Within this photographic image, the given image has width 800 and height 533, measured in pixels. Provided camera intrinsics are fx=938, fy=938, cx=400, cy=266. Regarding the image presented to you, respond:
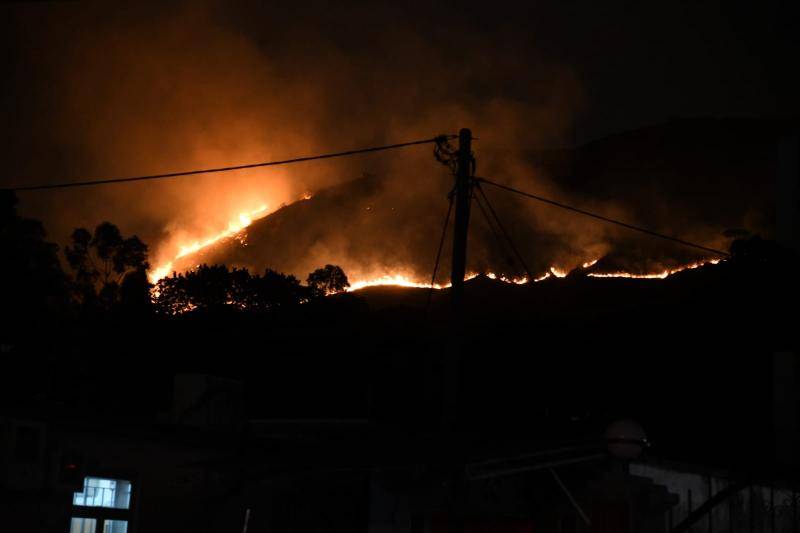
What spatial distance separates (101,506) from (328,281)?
4544 cm

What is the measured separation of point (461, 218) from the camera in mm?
14211

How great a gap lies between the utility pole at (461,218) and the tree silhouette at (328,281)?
40988 millimetres

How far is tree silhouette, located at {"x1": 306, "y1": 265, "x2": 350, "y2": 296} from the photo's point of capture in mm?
56625

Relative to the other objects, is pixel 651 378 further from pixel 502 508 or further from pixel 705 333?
pixel 502 508

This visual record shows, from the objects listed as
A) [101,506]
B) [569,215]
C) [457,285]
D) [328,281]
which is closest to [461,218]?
[457,285]

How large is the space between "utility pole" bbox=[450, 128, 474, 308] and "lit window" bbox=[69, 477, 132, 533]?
5191 mm

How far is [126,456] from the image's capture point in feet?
41.2

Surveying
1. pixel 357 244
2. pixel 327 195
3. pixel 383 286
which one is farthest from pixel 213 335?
pixel 327 195

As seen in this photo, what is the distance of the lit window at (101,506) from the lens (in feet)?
40.6

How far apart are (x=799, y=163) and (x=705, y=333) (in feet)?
24.8

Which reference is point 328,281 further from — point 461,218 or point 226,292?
point 461,218

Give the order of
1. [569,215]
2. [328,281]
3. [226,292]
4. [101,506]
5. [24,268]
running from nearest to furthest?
[101,506] < [24,268] < [226,292] < [328,281] < [569,215]

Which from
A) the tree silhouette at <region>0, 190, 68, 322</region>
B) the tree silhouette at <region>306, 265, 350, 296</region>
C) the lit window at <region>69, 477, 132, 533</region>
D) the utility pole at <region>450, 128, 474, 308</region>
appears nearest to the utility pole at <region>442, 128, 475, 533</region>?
the utility pole at <region>450, 128, 474, 308</region>

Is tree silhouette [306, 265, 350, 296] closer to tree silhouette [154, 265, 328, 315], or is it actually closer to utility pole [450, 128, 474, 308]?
tree silhouette [154, 265, 328, 315]
